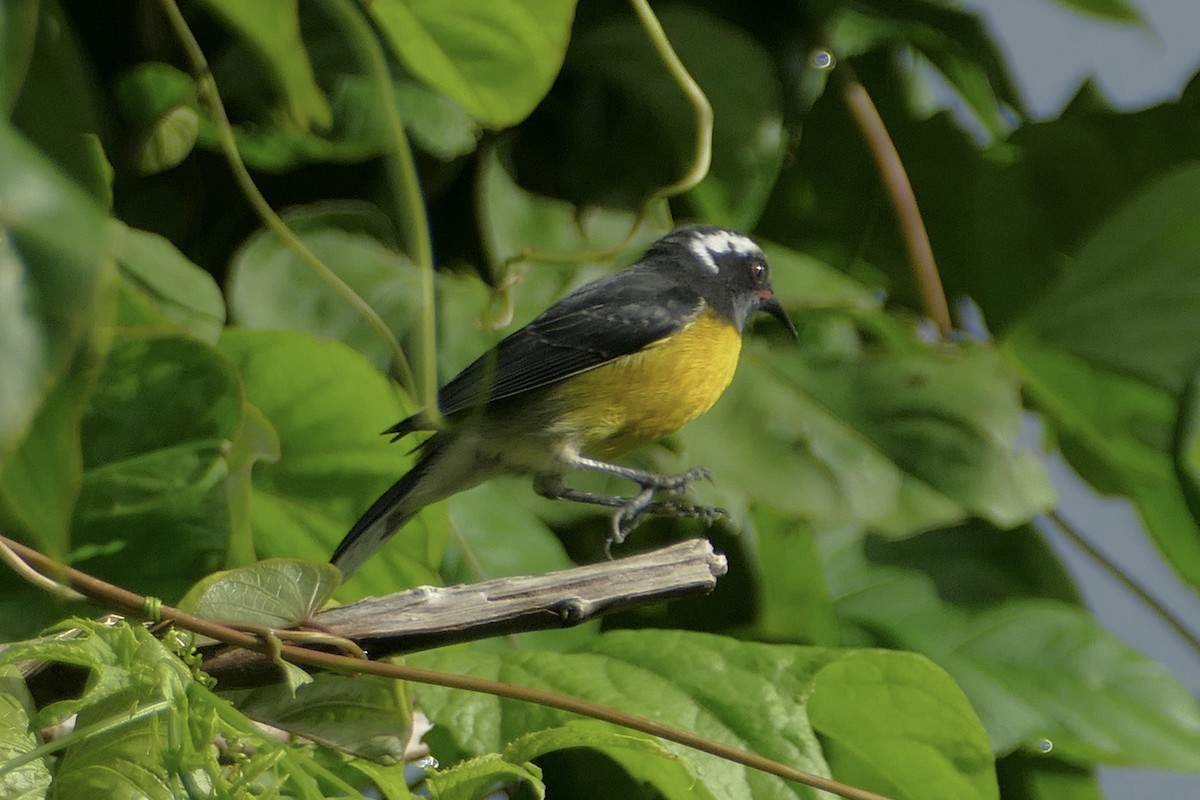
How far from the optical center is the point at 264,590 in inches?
27.4

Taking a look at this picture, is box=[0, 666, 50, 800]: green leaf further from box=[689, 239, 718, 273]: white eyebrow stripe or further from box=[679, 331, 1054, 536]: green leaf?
box=[689, 239, 718, 273]: white eyebrow stripe

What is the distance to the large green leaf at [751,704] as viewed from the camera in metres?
0.92

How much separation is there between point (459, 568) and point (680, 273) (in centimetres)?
38

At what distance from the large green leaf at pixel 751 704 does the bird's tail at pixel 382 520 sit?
0.09m

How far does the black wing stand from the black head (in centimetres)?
2

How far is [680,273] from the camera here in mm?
1326

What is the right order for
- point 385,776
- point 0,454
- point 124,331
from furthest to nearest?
point 124,331, point 385,776, point 0,454

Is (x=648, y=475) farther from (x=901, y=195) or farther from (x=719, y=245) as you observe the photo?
(x=901, y=195)

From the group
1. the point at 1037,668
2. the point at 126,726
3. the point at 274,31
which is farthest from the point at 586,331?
the point at 274,31

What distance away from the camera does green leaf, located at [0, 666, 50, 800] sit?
59cm

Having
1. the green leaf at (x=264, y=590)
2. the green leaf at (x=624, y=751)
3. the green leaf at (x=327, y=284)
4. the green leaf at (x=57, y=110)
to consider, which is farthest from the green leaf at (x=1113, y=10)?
the green leaf at (x=57, y=110)

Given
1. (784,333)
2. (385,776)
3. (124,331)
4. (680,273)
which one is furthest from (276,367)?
(784,333)

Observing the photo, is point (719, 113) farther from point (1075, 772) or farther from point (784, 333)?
point (1075, 772)

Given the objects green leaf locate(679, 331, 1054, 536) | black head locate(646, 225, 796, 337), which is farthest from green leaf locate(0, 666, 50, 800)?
black head locate(646, 225, 796, 337)
